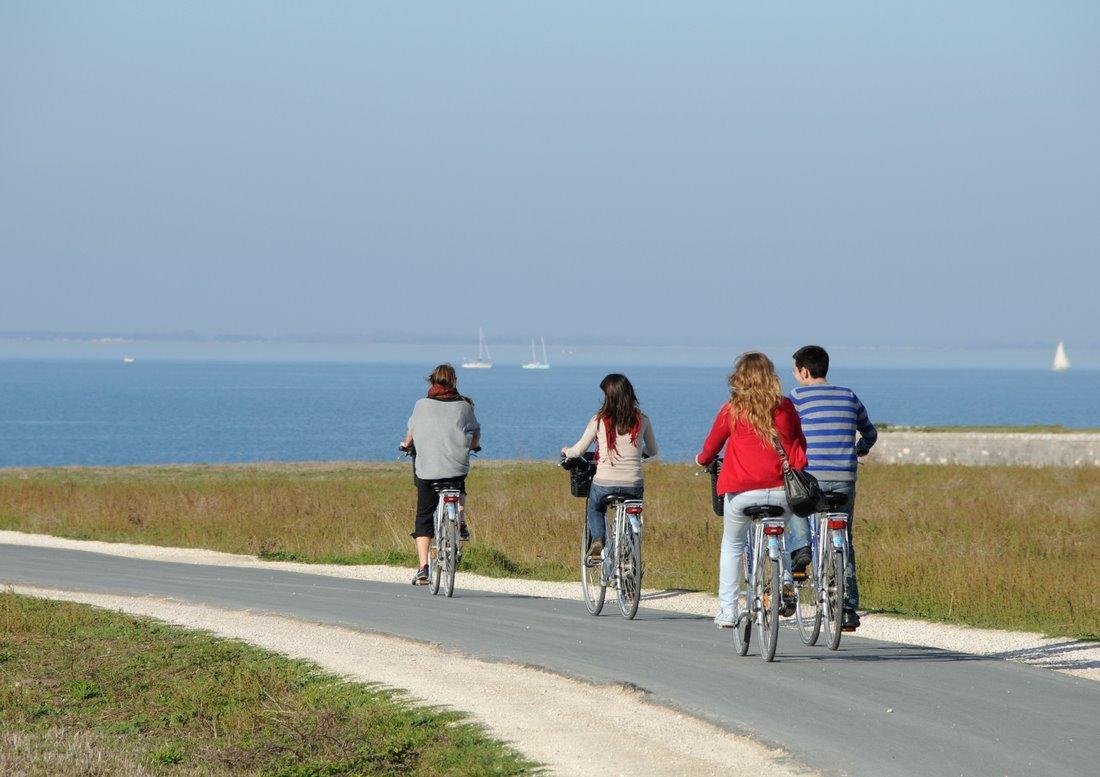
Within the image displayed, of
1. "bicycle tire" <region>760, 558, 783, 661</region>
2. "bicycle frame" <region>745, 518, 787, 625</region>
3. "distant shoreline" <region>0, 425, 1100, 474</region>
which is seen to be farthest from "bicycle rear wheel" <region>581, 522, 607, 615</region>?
"distant shoreline" <region>0, 425, 1100, 474</region>

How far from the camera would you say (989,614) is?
13.2 m

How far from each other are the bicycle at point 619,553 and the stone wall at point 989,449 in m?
29.2

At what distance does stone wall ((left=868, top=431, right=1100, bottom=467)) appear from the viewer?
1615 inches

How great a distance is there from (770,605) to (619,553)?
2.62m

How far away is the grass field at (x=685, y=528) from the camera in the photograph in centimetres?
1462

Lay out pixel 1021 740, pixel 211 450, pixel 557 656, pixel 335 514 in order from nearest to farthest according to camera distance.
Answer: pixel 1021 740 → pixel 557 656 → pixel 335 514 → pixel 211 450

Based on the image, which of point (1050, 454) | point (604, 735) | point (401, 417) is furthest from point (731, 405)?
point (401, 417)

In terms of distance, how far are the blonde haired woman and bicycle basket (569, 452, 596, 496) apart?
2.82m

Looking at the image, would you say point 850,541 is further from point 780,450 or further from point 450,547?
point 450,547

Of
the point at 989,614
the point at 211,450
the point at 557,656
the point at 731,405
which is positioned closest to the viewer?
the point at 731,405

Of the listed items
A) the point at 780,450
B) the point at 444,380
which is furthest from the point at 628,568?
the point at 780,450

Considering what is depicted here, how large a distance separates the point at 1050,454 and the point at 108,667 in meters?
34.8

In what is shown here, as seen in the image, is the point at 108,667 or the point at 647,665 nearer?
the point at 647,665

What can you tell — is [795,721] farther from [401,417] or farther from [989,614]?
[401,417]
